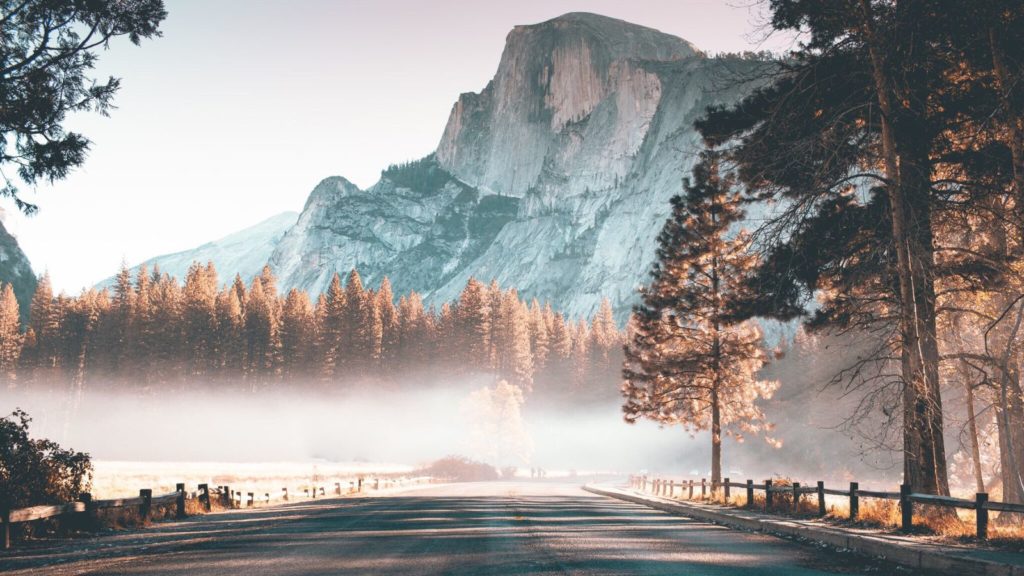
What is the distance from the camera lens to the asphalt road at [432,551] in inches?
342

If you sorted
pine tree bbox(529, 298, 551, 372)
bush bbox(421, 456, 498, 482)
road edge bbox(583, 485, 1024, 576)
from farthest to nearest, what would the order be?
pine tree bbox(529, 298, 551, 372), bush bbox(421, 456, 498, 482), road edge bbox(583, 485, 1024, 576)

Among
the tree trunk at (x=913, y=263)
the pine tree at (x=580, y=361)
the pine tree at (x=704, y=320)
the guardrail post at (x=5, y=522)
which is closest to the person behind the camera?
the guardrail post at (x=5, y=522)

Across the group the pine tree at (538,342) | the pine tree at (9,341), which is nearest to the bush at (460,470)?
the pine tree at (538,342)

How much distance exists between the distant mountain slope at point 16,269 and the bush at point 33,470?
183 m

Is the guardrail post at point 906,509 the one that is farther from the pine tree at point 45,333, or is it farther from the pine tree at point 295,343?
the pine tree at point 45,333

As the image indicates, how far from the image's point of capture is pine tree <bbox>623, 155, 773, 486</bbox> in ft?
100

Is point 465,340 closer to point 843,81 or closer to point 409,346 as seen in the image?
point 409,346

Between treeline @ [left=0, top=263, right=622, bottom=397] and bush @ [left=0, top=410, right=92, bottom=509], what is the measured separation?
75.7 m

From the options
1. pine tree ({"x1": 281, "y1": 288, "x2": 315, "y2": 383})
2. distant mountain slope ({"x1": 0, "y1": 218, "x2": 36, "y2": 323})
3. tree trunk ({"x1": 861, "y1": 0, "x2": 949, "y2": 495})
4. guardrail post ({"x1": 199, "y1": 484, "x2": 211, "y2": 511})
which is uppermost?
distant mountain slope ({"x1": 0, "y1": 218, "x2": 36, "y2": 323})

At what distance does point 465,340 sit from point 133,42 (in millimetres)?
82110

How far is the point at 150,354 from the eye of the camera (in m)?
85.2

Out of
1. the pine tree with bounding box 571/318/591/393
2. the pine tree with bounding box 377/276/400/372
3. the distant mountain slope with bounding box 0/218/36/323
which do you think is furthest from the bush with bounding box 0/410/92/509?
the distant mountain slope with bounding box 0/218/36/323

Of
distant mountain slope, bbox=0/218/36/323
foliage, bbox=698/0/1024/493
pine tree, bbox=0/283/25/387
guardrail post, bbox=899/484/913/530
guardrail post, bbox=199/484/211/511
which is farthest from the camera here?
distant mountain slope, bbox=0/218/36/323

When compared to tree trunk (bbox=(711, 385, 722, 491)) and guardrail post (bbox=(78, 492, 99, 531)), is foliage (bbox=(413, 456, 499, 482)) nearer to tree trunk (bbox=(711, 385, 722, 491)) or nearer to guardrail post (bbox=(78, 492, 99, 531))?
tree trunk (bbox=(711, 385, 722, 491))
